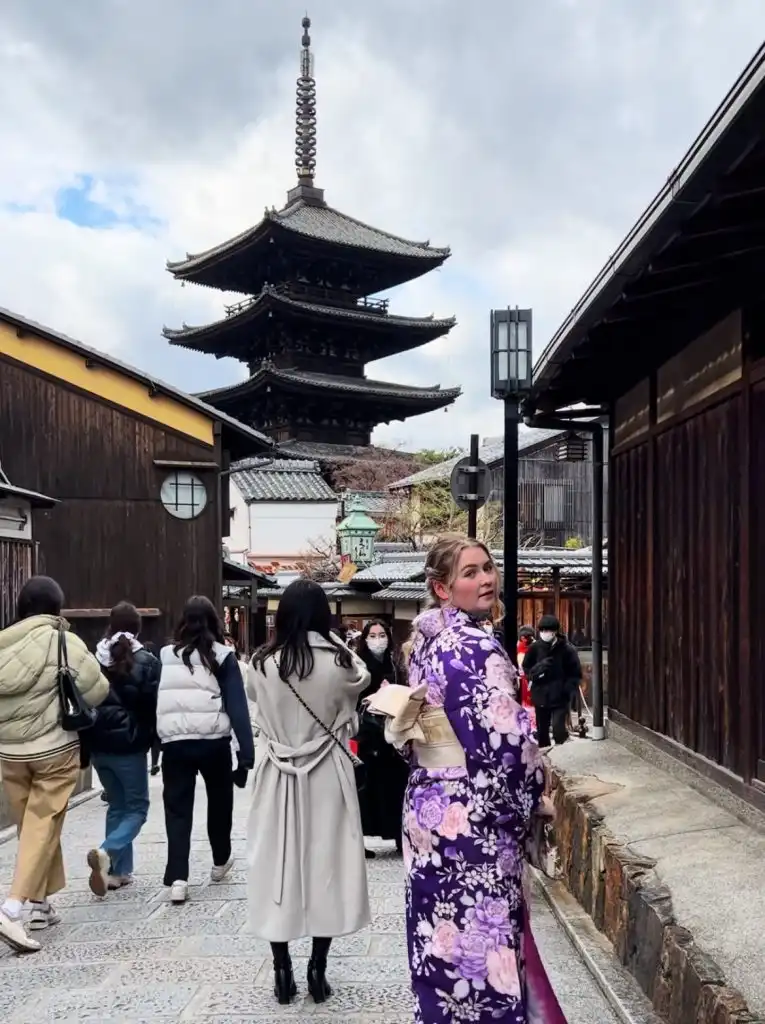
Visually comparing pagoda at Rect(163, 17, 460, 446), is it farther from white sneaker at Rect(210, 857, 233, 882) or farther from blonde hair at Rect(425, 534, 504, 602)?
blonde hair at Rect(425, 534, 504, 602)

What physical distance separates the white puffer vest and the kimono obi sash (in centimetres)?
283

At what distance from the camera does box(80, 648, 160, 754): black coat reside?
6.21 meters

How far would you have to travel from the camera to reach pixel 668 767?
21.9ft

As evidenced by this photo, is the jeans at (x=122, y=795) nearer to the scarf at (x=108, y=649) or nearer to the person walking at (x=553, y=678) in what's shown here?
the scarf at (x=108, y=649)

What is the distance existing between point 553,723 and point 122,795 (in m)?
6.10

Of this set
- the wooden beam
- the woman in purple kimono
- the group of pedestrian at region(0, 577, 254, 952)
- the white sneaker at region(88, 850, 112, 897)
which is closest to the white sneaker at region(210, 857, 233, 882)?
the group of pedestrian at region(0, 577, 254, 952)

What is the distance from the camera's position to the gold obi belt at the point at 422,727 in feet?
10.6

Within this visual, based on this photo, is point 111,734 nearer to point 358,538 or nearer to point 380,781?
point 380,781

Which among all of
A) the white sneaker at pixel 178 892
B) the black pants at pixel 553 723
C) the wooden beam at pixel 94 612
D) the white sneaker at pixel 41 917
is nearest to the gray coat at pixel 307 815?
the white sneaker at pixel 178 892

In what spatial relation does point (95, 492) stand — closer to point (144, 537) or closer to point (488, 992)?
point (144, 537)

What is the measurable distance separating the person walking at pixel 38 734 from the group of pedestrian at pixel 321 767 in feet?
0.03

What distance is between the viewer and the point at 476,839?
321 centimetres

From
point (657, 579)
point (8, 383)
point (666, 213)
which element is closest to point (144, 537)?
point (8, 383)

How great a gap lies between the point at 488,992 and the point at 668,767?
3771 mm
